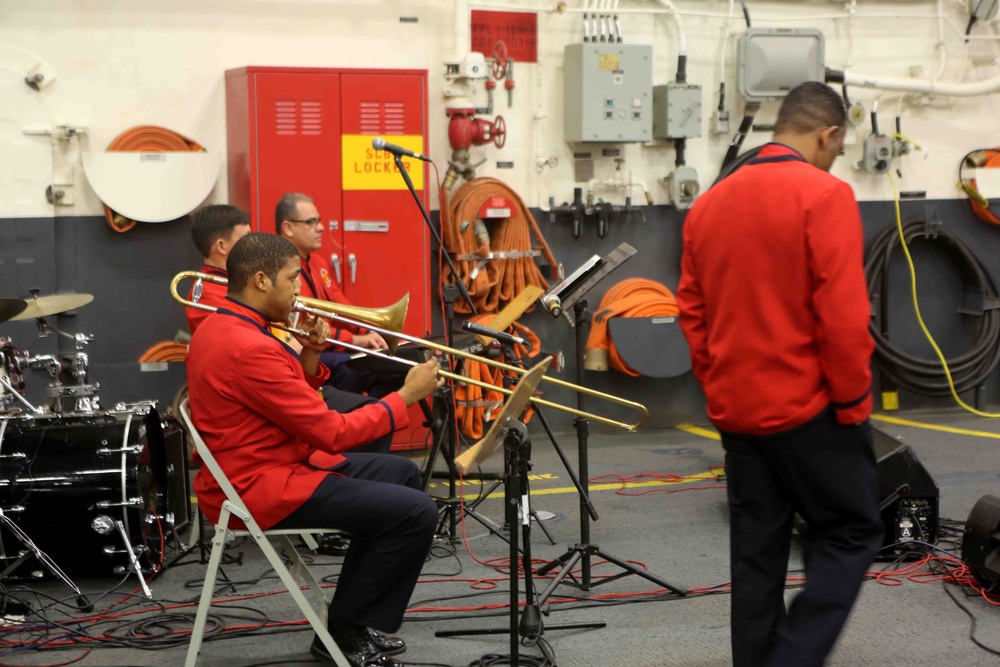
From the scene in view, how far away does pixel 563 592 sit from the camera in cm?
393

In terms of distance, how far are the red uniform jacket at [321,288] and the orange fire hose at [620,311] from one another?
6.33 ft

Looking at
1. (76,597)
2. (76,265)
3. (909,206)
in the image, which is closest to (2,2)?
(76,265)

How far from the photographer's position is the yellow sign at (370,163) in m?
5.95

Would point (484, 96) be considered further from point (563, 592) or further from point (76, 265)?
point (563, 592)

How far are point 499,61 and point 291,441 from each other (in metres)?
3.94

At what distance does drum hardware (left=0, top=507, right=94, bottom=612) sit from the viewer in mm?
3861

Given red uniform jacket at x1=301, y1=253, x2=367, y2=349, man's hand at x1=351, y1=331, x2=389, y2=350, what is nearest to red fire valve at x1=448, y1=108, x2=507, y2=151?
red uniform jacket at x1=301, y1=253, x2=367, y2=349

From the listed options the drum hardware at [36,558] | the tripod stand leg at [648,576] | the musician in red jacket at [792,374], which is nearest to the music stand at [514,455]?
the musician in red jacket at [792,374]

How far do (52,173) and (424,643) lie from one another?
368cm

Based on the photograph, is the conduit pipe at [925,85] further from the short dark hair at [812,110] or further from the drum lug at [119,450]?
the drum lug at [119,450]

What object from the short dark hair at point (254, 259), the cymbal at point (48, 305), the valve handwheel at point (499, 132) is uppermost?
the valve handwheel at point (499, 132)

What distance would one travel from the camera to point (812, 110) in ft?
9.16

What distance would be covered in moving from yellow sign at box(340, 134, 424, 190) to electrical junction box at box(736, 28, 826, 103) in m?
2.16

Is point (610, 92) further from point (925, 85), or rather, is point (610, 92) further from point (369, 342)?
point (369, 342)
